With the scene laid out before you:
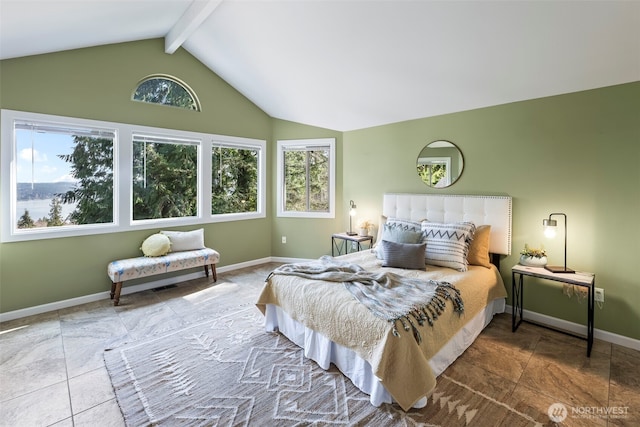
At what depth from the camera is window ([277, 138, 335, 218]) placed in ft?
16.7

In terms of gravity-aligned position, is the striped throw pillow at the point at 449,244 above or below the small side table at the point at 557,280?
above

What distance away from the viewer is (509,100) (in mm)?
3119

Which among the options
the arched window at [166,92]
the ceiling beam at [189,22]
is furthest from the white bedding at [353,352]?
the arched window at [166,92]

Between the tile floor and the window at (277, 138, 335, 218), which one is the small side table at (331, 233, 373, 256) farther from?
the tile floor

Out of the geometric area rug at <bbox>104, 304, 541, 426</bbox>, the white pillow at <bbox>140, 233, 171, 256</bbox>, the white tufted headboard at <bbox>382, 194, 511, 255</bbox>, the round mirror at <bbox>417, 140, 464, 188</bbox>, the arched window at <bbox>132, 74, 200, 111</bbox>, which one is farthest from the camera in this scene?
the arched window at <bbox>132, 74, 200, 111</bbox>

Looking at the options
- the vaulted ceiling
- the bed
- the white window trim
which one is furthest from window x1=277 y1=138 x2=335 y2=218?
the bed

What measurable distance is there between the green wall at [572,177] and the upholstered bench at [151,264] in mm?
3431

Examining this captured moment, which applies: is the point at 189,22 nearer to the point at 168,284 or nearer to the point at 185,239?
the point at 185,239

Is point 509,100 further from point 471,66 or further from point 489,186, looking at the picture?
point 489,186

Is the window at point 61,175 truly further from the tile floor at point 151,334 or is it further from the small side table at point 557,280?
the small side table at point 557,280

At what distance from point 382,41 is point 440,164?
168cm

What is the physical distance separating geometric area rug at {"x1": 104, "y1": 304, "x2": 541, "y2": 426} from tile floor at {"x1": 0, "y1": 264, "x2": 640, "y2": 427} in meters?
0.13

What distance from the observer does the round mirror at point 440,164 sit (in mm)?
3590

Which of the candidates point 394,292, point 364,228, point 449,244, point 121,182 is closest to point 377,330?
point 394,292
